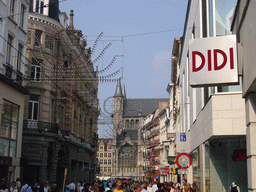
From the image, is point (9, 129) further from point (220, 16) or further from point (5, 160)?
point (220, 16)

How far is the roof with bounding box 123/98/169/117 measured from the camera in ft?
491

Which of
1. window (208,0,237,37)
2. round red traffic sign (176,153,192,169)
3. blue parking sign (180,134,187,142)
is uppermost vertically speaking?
window (208,0,237,37)

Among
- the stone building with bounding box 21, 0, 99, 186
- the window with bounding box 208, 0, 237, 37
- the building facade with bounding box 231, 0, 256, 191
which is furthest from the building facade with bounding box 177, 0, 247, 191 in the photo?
the stone building with bounding box 21, 0, 99, 186

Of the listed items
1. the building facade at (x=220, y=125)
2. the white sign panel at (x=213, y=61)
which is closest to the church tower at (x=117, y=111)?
the building facade at (x=220, y=125)

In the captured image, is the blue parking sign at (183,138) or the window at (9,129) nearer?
the window at (9,129)

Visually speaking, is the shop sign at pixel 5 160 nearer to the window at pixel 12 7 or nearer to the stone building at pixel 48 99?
the stone building at pixel 48 99

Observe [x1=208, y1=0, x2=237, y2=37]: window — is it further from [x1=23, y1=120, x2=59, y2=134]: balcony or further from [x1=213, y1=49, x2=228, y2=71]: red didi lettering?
[x1=23, y1=120, x2=59, y2=134]: balcony

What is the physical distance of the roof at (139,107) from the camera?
491 feet

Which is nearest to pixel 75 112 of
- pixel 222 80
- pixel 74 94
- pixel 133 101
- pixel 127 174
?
pixel 74 94

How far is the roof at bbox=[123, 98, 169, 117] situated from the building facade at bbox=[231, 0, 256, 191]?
140056mm

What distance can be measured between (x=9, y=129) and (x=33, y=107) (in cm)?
807

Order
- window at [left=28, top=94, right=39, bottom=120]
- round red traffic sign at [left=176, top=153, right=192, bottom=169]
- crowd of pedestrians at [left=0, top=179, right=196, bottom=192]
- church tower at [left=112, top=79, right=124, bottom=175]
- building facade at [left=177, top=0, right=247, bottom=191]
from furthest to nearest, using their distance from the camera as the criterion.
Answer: church tower at [left=112, top=79, right=124, bottom=175]
window at [left=28, top=94, right=39, bottom=120]
round red traffic sign at [left=176, top=153, right=192, bottom=169]
building facade at [left=177, top=0, right=247, bottom=191]
crowd of pedestrians at [left=0, top=179, right=196, bottom=192]

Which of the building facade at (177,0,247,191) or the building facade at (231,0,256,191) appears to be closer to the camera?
the building facade at (231,0,256,191)

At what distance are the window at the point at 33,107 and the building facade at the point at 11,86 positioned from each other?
578 cm
